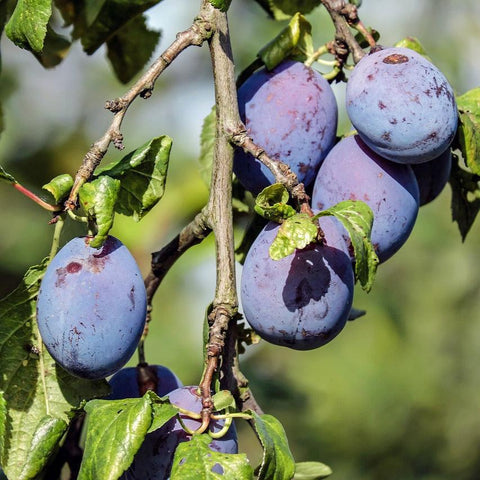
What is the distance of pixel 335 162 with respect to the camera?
3.47ft

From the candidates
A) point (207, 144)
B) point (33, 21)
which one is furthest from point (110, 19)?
point (33, 21)

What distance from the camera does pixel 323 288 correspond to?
0.93 m

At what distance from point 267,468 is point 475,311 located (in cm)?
253

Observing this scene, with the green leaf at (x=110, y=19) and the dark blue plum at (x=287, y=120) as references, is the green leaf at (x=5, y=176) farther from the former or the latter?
the green leaf at (x=110, y=19)

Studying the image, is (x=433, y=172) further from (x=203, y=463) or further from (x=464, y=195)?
(x=203, y=463)

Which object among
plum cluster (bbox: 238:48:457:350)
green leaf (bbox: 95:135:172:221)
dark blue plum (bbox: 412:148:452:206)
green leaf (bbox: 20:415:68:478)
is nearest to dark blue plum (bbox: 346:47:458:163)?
plum cluster (bbox: 238:48:457:350)

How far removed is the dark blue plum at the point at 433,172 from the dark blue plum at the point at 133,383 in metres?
0.40

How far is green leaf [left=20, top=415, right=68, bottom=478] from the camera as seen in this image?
0.92m

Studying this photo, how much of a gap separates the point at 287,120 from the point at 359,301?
79.7 inches

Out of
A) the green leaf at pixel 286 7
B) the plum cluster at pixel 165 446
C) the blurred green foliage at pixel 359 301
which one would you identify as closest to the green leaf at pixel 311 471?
the plum cluster at pixel 165 446

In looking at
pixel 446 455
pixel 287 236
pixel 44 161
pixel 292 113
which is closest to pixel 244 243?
pixel 292 113

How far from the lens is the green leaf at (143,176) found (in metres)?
0.97

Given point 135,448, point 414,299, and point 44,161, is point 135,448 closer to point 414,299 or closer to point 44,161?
point 44,161

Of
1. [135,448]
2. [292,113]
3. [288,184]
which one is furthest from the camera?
[292,113]
